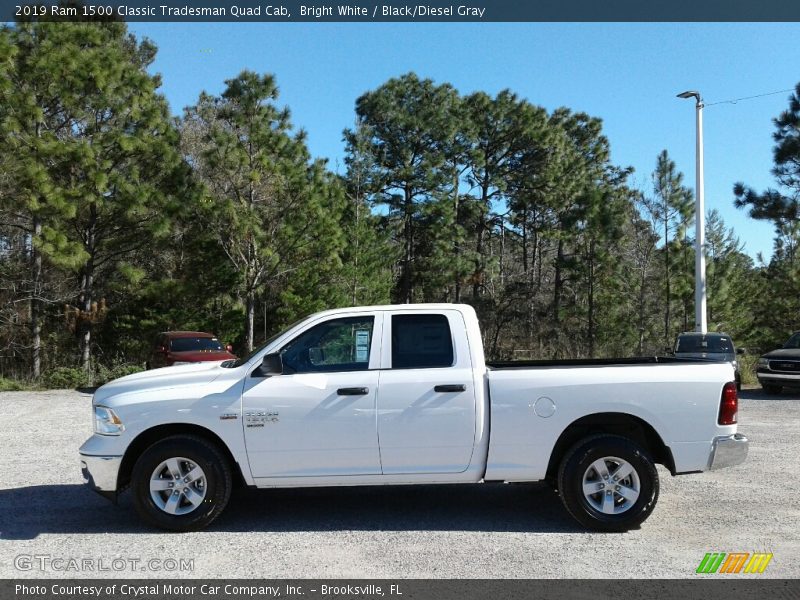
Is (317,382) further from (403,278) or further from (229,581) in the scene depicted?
(403,278)

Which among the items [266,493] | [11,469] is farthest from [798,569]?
[11,469]

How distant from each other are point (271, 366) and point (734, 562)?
3.88m

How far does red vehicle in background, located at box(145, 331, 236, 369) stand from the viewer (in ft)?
59.4

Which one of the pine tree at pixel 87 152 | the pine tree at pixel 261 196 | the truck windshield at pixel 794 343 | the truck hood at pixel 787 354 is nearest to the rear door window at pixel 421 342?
the truck hood at pixel 787 354

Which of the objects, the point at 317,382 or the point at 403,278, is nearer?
the point at 317,382

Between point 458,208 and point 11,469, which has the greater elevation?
point 458,208

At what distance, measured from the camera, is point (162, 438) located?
6.32 m

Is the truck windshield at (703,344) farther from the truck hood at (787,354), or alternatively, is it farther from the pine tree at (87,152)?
the pine tree at (87,152)

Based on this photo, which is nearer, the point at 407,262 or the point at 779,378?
the point at 779,378

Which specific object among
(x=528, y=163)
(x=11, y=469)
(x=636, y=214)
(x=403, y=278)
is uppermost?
(x=528, y=163)

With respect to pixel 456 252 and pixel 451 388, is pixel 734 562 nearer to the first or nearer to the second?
pixel 451 388

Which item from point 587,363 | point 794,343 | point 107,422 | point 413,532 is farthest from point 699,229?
point 107,422

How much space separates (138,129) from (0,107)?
393 cm

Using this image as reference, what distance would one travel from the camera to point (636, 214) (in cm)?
3825
